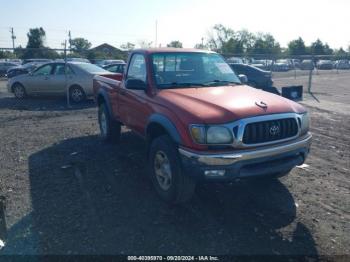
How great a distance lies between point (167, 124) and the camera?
4.23 m

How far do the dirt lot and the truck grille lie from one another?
97 cm

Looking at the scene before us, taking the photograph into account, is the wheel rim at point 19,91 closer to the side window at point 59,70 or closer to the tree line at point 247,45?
the side window at point 59,70

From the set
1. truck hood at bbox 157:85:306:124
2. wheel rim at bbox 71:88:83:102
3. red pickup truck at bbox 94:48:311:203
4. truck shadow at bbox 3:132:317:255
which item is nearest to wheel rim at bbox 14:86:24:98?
wheel rim at bbox 71:88:83:102

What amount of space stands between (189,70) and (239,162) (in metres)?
2.12

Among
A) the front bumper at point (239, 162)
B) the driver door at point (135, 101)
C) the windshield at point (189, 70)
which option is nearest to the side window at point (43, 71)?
the driver door at point (135, 101)

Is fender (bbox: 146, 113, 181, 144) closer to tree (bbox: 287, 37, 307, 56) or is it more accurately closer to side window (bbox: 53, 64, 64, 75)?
side window (bbox: 53, 64, 64, 75)

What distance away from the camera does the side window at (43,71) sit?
45.3ft

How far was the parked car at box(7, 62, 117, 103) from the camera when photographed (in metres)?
13.2

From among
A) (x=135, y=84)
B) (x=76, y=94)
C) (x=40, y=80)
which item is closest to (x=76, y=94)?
(x=76, y=94)

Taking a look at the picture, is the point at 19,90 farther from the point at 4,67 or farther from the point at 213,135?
the point at 4,67

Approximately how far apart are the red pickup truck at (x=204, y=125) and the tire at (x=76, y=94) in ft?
27.4

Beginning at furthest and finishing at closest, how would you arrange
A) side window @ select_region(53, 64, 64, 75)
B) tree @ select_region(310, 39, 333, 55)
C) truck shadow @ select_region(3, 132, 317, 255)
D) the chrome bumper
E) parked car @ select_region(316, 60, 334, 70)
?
tree @ select_region(310, 39, 333, 55)
parked car @ select_region(316, 60, 334, 70)
side window @ select_region(53, 64, 64, 75)
the chrome bumper
truck shadow @ select_region(3, 132, 317, 255)

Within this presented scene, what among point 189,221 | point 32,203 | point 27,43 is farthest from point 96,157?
point 27,43

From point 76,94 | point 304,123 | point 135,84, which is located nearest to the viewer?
point 304,123
